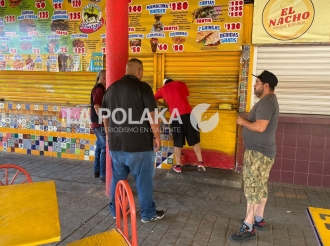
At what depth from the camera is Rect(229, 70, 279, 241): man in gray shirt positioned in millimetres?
3281

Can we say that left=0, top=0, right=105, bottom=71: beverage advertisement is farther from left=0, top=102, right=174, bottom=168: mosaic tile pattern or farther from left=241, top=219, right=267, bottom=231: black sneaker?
left=241, top=219, right=267, bottom=231: black sneaker

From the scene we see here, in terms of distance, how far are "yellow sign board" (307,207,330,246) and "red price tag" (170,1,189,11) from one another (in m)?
4.39

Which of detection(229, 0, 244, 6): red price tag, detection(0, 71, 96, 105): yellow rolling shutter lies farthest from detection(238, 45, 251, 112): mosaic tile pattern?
detection(0, 71, 96, 105): yellow rolling shutter

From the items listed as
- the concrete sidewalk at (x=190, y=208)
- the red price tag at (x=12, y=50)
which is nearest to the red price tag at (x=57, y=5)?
the red price tag at (x=12, y=50)

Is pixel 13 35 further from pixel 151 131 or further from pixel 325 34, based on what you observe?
pixel 325 34

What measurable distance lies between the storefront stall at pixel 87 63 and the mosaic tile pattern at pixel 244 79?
120mm

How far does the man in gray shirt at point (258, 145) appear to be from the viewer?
129 inches

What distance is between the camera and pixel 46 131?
22.8 ft

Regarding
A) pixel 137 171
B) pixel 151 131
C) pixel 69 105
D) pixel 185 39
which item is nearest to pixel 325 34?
pixel 185 39

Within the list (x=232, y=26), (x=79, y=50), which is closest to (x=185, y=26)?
(x=232, y=26)

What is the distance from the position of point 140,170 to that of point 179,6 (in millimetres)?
3485

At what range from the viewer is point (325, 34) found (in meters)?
4.94

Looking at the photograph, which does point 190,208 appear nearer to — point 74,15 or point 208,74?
point 208,74

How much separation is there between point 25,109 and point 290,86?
19.2 ft
